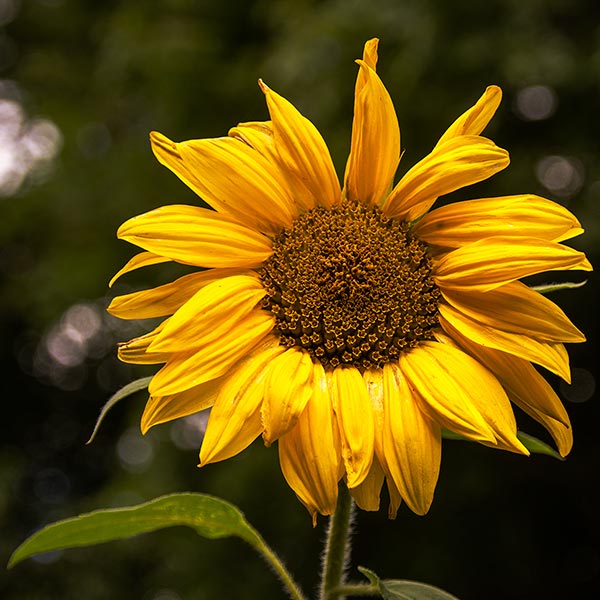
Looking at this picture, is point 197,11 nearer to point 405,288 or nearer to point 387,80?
point 387,80

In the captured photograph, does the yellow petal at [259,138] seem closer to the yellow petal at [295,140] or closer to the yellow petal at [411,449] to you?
the yellow petal at [295,140]

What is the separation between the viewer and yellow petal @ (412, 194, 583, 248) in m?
1.06

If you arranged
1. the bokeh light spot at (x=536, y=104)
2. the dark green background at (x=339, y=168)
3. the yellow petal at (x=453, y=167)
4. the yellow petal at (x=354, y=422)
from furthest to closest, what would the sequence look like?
the bokeh light spot at (x=536, y=104) → the dark green background at (x=339, y=168) → the yellow petal at (x=453, y=167) → the yellow petal at (x=354, y=422)

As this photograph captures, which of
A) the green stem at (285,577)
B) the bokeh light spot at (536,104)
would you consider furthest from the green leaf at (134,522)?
the bokeh light spot at (536,104)

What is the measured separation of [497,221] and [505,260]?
0.06 metres

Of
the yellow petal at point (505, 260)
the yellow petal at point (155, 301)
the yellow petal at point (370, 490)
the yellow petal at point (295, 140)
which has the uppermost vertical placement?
the yellow petal at point (295, 140)

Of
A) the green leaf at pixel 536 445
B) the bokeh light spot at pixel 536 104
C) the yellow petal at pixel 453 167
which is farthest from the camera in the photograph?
the bokeh light spot at pixel 536 104

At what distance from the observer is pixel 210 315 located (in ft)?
3.50

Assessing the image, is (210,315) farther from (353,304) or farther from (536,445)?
(536,445)

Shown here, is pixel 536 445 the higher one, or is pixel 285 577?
pixel 536 445

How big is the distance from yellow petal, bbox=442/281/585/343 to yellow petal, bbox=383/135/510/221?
129 mm

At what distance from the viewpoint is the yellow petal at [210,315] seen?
3.42 feet

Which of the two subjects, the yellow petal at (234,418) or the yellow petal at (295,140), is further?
the yellow petal at (295,140)

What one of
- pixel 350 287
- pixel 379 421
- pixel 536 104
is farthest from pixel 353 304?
pixel 536 104
